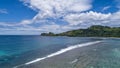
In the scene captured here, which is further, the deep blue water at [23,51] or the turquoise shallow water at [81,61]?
the deep blue water at [23,51]

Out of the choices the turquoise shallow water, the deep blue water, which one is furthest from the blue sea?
the turquoise shallow water

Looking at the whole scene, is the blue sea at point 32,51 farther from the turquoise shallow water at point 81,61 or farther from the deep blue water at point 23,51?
the turquoise shallow water at point 81,61

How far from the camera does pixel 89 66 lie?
67.4ft

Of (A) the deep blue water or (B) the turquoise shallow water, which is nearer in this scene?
(B) the turquoise shallow water

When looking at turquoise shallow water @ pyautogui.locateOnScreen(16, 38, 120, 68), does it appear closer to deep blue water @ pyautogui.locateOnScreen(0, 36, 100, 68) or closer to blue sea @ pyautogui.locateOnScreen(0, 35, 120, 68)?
blue sea @ pyautogui.locateOnScreen(0, 35, 120, 68)

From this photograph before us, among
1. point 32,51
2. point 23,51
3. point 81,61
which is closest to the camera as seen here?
point 81,61

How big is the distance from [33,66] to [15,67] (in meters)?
2.34

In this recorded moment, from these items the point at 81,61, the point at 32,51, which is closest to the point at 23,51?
the point at 32,51

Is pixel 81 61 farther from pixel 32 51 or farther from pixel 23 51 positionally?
pixel 23 51

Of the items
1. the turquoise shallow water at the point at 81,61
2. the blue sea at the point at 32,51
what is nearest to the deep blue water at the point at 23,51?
the blue sea at the point at 32,51

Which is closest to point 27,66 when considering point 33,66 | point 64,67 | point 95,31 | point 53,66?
point 33,66

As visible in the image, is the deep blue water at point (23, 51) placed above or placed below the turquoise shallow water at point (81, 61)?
above

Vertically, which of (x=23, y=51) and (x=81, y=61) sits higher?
(x=23, y=51)

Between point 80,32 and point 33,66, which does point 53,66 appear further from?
point 80,32
